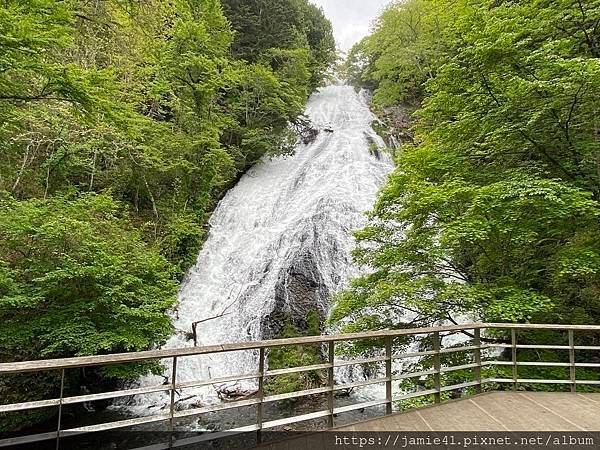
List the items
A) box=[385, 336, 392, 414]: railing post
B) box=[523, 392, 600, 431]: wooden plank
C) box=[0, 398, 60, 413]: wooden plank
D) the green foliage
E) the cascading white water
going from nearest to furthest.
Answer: box=[0, 398, 60, 413]: wooden plank
box=[523, 392, 600, 431]: wooden plank
box=[385, 336, 392, 414]: railing post
the green foliage
the cascading white water

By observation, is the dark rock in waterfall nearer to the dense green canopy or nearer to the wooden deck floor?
the dense green canopy

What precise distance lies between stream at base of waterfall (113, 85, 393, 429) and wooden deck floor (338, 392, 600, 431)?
3730mm

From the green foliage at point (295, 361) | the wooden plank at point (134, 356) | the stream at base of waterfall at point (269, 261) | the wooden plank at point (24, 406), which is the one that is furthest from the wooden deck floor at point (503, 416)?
the stream at base of waterfall at point (269, 261)

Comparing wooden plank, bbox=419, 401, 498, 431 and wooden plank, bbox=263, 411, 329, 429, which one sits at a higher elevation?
wooden plank, bbox=263, 411, 329, 429

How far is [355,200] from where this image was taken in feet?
39.4

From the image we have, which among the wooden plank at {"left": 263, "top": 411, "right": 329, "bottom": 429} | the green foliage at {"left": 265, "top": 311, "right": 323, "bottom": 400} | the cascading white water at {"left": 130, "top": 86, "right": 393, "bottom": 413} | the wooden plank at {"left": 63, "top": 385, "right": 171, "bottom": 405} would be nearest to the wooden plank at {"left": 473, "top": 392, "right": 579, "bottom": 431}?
the wooden plank at {"left": 263, "top": 411, "right": 329, "bottom": 429}

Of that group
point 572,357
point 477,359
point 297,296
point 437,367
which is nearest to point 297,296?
point 297,296

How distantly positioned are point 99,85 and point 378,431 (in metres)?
4.88

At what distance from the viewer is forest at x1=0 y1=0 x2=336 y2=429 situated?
4.68m

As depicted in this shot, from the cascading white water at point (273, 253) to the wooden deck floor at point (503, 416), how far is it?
464 cm

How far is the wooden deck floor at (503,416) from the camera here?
2.99 metres

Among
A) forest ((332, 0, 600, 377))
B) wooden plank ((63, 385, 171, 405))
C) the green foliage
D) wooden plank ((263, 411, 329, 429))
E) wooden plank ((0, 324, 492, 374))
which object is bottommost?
the green foliage

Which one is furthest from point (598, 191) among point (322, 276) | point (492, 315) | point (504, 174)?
point (322, 276)

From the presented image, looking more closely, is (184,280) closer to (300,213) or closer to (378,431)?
(300,213)
